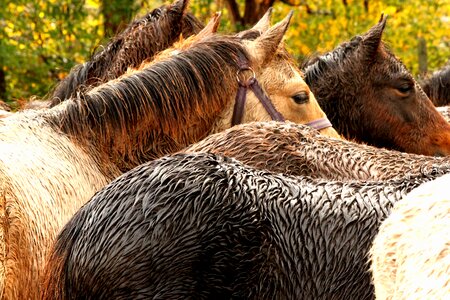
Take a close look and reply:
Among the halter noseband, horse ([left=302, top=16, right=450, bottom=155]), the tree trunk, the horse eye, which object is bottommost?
the tree trunk

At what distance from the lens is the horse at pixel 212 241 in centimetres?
337

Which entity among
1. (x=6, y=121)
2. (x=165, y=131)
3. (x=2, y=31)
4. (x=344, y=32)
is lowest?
(x=344, y=32)

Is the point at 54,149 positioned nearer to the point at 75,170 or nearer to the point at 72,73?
the point at 75,170

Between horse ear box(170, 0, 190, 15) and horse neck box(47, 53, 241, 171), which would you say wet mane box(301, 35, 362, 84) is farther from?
horse neck box(47, 53, 241, 171)

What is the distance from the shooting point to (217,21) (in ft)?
21.6

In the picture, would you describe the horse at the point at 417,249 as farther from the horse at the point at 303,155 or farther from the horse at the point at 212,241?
the horse at the point at 303,155

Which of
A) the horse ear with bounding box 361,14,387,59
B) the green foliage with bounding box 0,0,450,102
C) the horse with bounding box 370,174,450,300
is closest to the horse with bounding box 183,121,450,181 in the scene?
the horse with bounding box 370,174,450,300

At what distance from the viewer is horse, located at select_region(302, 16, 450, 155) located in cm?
726

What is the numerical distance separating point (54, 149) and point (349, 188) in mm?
1747

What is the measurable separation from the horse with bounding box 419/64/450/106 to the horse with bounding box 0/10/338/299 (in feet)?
14.6

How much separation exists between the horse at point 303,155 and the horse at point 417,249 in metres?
1.52

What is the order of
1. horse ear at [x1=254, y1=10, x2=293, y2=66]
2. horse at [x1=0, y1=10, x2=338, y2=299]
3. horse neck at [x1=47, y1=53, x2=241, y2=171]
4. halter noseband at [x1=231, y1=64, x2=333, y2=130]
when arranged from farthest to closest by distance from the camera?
1. horse ear at [x1=254, y1=10, x2=293, y2=66]
2. halter noseband at [x1=231, y1=64, x2=333, y2=130]
3. horse neck at [x1=47, y1=53, x2=241, y2=171]
4. horse at [x1=0, y1=10, x2=338, y2=299]

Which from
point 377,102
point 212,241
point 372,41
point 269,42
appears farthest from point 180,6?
point 212,241

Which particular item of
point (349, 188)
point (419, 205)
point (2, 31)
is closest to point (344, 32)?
point (2, 31)
